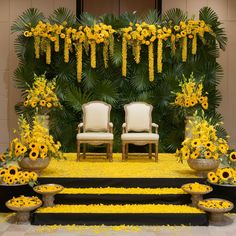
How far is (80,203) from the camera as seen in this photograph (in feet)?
18.8

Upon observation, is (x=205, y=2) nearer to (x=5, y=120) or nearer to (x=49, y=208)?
(x=5, y=120)

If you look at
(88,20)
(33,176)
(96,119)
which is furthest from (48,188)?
(88,20)

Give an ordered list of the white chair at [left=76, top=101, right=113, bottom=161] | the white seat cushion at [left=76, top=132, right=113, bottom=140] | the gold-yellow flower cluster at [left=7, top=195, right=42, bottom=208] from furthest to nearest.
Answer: the white chair at [left=76, top=101, right=113, bottom=161] → the white seat cushion at [left=76, top=132, right=113, bottom=140] → the gold-yellow flower cluster at [left=7, top=195, right=42, bottom=208]

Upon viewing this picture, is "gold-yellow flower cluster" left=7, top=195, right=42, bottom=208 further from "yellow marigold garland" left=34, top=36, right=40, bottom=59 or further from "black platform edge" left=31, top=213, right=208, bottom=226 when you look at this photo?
"yellow marigold garland" left=34, top=36, right=40, bottom=59

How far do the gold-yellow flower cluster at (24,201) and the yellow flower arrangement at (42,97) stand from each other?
3.05 meters

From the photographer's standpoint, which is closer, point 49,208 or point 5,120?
point 49,208

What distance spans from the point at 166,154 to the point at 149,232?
354 centimetres

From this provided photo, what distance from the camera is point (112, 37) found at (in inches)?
338

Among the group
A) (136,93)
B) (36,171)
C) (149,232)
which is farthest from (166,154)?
(149,232)

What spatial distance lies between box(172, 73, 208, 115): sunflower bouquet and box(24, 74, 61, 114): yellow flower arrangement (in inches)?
85.0

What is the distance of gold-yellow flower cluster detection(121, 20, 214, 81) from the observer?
8586 mm

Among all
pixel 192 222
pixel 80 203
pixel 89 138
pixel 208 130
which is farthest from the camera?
pixel 89 138

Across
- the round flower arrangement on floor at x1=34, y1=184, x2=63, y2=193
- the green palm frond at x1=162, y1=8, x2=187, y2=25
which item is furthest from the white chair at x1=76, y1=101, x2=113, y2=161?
the green palm frond at x1=162, y1=8, x2=187, y2=25

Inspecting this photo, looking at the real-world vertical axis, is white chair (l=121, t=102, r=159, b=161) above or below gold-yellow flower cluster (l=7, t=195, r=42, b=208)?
above
